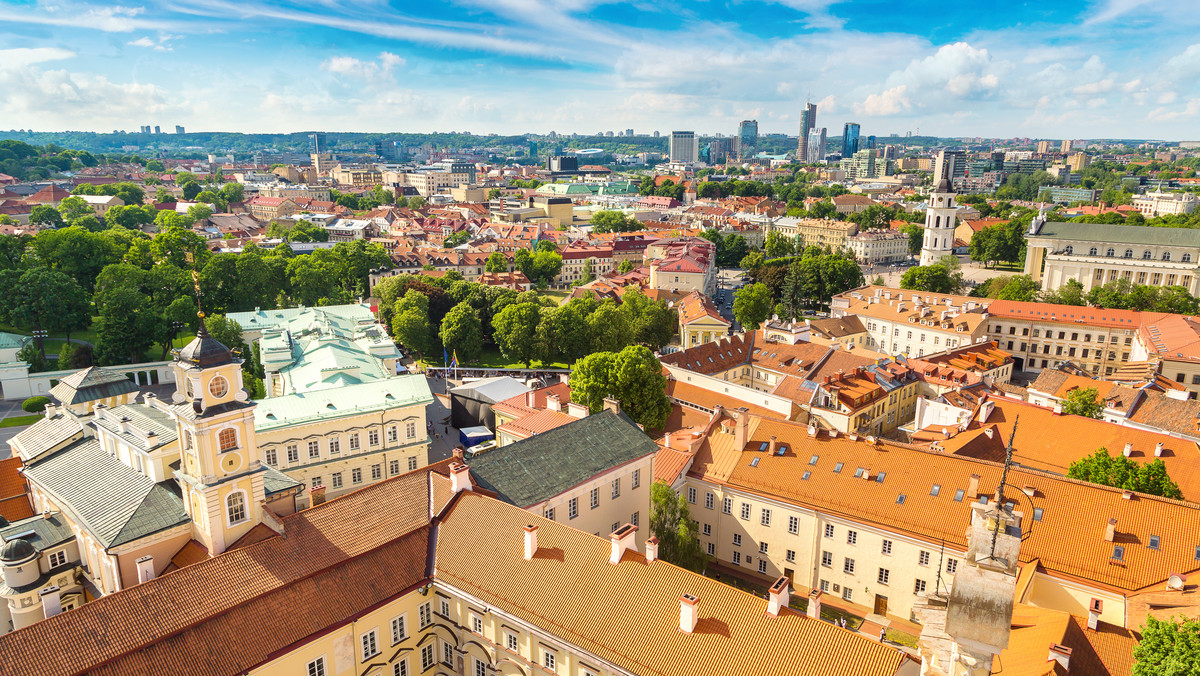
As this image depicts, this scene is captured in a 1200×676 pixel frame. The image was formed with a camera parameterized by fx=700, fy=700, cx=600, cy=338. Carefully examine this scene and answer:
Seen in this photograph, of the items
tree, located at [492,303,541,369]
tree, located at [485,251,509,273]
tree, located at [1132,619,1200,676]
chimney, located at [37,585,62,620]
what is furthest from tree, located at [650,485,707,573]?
tree, located at [485,251,509,273]

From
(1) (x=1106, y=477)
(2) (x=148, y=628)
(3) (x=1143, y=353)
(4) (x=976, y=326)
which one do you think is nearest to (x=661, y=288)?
(4) (x=976, y=326)

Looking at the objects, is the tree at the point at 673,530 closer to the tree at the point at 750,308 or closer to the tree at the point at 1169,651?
the tree at the point at 1169,651

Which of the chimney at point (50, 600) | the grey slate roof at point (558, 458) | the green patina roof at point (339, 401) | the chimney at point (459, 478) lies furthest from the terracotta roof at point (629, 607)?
the green patina roof at point (339, 401)

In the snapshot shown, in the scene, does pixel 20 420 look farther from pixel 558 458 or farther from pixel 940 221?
pixel 940 221

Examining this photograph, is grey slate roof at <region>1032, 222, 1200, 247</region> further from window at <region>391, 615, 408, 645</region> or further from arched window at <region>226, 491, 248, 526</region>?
arched window at <region>226, 491, 248, 526</region>

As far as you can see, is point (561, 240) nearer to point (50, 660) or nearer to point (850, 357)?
point (850, 357)

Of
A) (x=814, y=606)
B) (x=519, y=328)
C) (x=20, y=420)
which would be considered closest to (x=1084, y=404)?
(x=814, y=606)

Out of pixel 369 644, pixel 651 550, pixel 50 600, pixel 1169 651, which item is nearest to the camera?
pixel 1169 651
